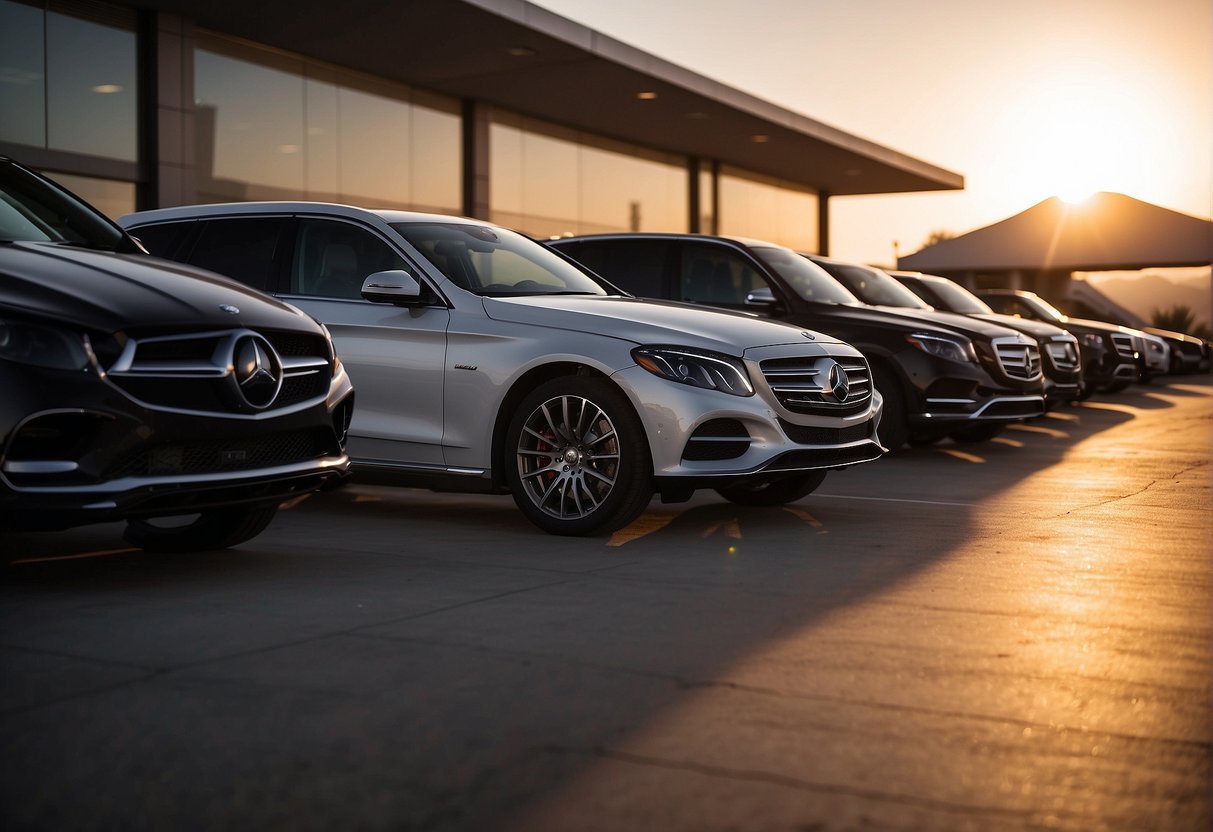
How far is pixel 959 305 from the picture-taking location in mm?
16578

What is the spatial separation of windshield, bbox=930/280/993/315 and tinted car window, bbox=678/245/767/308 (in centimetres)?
496

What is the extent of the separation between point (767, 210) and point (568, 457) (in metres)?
36.2

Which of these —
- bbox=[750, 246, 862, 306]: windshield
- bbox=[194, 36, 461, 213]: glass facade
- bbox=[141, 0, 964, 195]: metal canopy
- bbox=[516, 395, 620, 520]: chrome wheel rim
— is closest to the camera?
bbox=[516, 395, 620, 520]: chrome wheel rim

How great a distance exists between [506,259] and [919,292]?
30.9 feet

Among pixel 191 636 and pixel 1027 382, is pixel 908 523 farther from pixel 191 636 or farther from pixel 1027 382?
pixel 1027 382

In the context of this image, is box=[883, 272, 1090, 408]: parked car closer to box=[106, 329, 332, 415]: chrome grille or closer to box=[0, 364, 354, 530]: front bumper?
box=[106, 329, 332, 415]: chrome grille

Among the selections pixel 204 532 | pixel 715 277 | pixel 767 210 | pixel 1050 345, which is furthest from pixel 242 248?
pixel 767 210

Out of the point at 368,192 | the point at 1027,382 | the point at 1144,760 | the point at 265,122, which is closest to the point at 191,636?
the point at 1144,760

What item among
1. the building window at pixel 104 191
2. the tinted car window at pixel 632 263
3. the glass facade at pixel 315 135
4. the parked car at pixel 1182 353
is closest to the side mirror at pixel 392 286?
the tinted car window at pixel 632 263

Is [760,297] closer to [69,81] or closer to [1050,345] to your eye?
[1050,345]

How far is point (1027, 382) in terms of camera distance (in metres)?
12.6

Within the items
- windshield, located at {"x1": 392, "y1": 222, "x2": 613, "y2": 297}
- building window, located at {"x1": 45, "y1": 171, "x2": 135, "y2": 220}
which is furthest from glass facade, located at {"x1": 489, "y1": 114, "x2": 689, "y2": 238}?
windshield, located at {"x1": 392, "y1": 222, "x2": 613, "y2": 297}

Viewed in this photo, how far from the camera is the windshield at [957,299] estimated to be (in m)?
16.4

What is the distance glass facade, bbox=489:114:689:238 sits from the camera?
98.6 feet
